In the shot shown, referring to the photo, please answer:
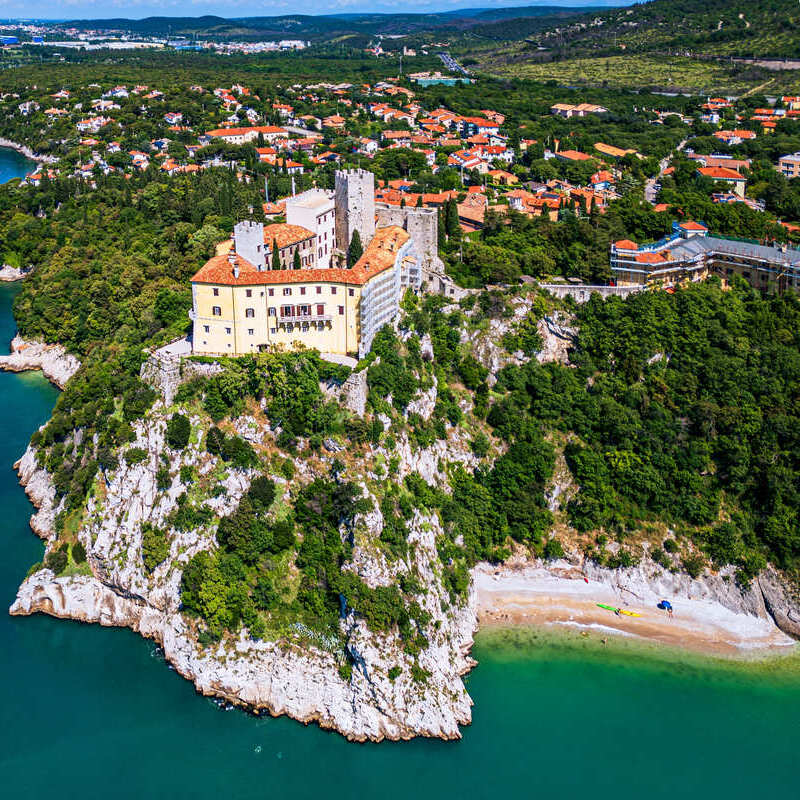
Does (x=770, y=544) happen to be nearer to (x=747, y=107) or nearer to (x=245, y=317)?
(x=245, y=317)

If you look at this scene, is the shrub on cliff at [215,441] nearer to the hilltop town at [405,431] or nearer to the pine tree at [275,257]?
the hilltop town at [405,431]

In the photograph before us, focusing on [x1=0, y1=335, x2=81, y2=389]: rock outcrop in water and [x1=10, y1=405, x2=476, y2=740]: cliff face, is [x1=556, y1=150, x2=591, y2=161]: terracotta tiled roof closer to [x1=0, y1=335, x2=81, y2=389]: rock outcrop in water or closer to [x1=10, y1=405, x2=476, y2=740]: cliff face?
[x1=10, y1=405, x2=476, y2=740]: cliff face

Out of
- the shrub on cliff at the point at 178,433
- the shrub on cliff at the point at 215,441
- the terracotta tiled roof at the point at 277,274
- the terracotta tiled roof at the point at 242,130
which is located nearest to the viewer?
the shrub on cliff at the point at 215,441

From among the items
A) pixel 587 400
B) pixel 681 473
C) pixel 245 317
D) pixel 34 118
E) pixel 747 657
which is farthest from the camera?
pixel 34 118

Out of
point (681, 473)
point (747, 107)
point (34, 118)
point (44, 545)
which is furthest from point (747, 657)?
point (34, 118)

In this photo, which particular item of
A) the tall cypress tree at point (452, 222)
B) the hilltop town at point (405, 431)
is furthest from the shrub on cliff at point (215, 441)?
the tall cypress tree at point (452, 222)

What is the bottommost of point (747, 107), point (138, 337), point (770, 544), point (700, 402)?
point (770, 544)
